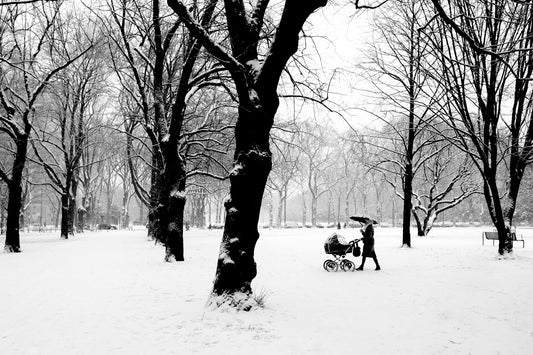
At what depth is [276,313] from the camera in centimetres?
584

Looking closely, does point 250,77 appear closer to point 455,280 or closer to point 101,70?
point 455,280

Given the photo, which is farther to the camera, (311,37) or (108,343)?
(311,37)

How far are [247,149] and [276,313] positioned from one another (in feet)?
9.02

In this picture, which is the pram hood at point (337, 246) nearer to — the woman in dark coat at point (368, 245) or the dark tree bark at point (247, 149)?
the woman in dark coat at point (368, 245)

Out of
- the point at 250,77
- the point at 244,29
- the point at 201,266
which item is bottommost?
the point at 201,266

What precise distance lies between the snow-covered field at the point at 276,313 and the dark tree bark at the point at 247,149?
580 mm

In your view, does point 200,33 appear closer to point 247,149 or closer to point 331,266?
point 247,149

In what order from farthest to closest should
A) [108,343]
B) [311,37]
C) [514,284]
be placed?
[514,284]
[311,37]
[108,343]

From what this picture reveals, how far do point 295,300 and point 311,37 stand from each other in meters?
5.35

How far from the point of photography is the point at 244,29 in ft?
21.6

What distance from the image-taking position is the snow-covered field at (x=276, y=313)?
4.45m

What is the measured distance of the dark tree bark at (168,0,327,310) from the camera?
19.2ft

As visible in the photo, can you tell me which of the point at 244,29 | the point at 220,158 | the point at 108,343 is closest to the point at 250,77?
the point at 244,29

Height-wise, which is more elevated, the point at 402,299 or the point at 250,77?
the point at 250,77
